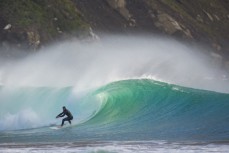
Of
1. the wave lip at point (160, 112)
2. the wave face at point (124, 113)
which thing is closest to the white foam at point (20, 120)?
→ the wave face at point (124, 113)

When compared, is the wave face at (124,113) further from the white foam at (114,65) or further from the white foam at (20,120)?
the white foam at (114,65)

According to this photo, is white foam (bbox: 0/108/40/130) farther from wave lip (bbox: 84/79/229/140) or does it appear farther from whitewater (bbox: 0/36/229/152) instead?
wave lip (bbox: 84/79/229/140)

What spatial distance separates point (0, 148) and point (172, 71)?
27.3 meters

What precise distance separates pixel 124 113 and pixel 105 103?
1623mm

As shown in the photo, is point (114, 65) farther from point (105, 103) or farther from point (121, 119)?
point (121, 119)

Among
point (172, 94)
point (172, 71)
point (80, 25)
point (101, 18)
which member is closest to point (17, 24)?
point (80, 25)

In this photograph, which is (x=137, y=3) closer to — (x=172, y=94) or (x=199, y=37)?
(x=199, y=37)

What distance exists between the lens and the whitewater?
2222cm

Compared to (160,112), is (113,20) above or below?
above

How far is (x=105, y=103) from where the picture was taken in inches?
1224

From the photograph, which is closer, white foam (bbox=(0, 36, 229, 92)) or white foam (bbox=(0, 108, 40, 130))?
white foam (bbox=(0, 108, 40, 130))

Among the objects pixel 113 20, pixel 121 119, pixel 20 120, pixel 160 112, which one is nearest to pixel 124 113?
pixel 121 119

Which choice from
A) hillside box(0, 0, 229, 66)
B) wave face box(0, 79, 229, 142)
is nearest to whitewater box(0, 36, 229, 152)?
wave face box(0, 79, 229, 142)

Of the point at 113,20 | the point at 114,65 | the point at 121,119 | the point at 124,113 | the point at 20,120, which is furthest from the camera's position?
the point at 113,20
